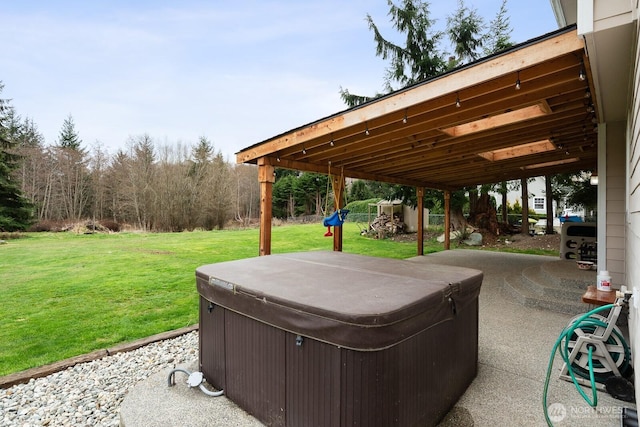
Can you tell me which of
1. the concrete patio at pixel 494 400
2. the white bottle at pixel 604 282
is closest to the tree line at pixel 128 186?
the concrete patio at pixel 494 400

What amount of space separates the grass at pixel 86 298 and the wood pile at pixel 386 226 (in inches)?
182

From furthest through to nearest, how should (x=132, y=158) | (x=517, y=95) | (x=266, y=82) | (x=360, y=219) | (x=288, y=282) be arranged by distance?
(x=360, y=219) < (x=132, y=158) < (x=266, y=82) < (x=517, y=95) < (x=288, y=282)

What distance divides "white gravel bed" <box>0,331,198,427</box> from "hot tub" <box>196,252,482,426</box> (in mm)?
686

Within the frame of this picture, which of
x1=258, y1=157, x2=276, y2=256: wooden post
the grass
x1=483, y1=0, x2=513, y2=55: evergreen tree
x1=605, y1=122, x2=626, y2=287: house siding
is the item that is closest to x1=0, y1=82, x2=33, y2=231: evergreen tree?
the grass

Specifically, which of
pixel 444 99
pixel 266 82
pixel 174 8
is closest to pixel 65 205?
pixel 266 82

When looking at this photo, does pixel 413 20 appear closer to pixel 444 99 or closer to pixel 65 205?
pixel 444 99

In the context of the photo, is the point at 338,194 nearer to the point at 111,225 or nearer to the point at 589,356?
the point at 589,356

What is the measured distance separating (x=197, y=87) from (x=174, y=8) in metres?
6.95

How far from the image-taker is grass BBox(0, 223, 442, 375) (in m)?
3.13

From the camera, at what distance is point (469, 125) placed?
14.0 feet

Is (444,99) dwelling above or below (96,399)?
above

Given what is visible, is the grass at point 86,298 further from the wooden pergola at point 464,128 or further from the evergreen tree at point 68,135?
the evergreen tree at point 68,135

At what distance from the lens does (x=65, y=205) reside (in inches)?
651

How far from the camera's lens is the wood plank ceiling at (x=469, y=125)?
2.47 m
